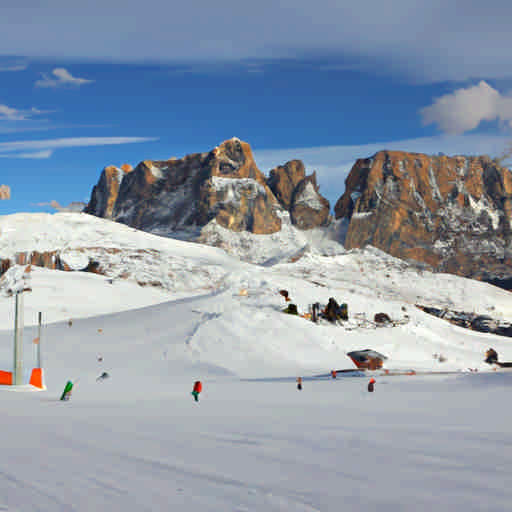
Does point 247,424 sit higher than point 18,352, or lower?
lower

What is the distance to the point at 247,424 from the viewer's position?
12781mm

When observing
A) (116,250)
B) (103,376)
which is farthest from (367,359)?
(116,250)

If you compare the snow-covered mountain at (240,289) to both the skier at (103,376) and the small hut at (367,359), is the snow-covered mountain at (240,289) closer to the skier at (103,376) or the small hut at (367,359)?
the small hut at (367,359)

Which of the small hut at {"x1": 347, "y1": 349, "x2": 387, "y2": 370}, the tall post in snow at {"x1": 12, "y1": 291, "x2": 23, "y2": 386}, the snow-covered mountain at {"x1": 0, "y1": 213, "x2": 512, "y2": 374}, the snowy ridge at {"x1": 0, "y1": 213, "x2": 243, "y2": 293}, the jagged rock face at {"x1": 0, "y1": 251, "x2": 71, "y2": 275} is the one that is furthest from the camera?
the jagged rock face at {"x1": 0, "y1": 251, "x2": 71, "y2": 275}

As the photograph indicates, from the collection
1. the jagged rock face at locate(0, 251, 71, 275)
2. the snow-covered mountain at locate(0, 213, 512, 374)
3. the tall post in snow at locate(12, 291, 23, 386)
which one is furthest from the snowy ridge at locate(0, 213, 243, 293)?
the tall post in snow at locate(12, 291, 23, 386)

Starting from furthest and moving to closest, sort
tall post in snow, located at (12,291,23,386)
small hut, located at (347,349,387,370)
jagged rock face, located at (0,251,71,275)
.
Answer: jagged rock face, located at (0,251,71,275)
small hut, located at (347,349,387,370)
tall post in snow, located at (12,291,23,386)

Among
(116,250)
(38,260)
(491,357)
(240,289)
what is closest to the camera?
(491,357)

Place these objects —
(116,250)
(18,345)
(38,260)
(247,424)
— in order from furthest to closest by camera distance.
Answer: (116,250), (38,260), (18,345), (247,424)

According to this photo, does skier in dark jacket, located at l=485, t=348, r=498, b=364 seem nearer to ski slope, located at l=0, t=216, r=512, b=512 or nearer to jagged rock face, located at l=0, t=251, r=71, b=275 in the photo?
ski slope, located at l=0, t=216, r=512, b=512

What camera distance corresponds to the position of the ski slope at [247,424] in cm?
641

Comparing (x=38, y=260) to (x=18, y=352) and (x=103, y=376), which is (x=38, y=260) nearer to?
(x=103, y=376)

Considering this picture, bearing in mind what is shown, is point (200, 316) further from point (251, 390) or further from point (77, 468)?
point (77, 468)

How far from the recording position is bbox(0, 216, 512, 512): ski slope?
6.41 metres

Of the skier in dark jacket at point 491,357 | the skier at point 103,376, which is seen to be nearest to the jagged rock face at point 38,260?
the skier at point 103,376
